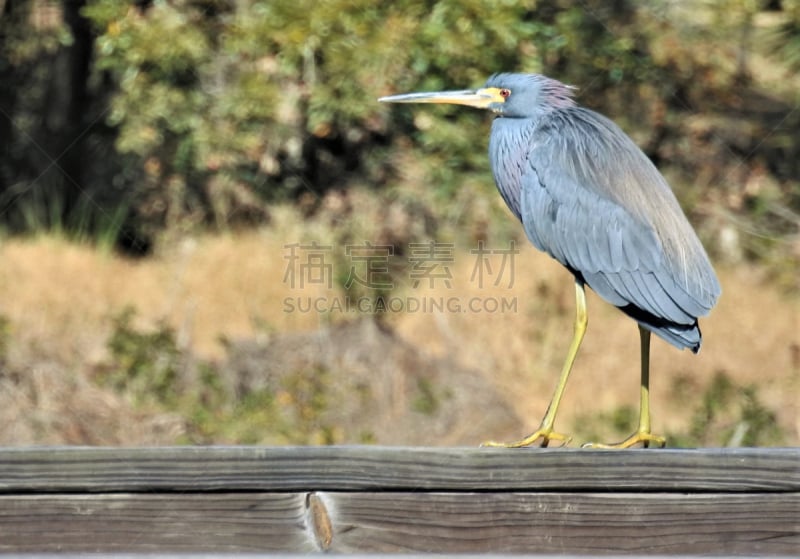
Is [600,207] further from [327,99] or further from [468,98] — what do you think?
[327,99]

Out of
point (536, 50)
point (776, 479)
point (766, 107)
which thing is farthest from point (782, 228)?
point (776, 479)

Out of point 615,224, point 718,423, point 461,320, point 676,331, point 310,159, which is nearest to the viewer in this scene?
point 676,331

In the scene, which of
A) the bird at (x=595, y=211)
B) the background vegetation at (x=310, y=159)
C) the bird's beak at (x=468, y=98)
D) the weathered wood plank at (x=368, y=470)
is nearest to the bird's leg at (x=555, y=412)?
the bird at (x=595, y=211)

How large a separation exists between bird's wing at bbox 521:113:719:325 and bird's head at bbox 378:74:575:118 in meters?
0.20

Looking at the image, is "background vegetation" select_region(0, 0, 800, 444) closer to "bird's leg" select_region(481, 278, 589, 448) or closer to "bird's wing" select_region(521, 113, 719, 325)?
"bird's wing" select_region(521, 113, 719, 325)

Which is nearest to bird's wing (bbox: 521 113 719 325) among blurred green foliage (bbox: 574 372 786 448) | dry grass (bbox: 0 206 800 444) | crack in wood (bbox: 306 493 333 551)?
crack in wood (bbox: 306 493 333 551)

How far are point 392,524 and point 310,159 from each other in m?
8.88

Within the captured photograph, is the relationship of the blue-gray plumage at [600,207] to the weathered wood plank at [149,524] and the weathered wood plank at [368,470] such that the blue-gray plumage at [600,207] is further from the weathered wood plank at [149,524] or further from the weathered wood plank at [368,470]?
the weathered wood plank at [149,524]

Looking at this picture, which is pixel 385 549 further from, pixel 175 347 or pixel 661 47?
pixel 661 47

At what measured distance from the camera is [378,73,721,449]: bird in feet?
11.5

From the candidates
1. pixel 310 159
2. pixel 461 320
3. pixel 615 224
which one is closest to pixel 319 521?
pixel 615 224

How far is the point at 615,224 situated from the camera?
12.6 feet

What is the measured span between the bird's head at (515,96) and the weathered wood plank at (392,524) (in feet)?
8.36

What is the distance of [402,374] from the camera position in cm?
722
